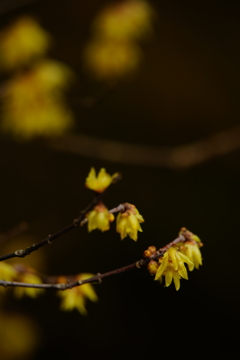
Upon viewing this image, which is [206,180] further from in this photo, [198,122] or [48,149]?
[48,149]

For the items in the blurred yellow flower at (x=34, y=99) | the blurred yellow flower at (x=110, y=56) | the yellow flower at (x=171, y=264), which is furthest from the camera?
the blurred yellow flower at (x=110, y=56)

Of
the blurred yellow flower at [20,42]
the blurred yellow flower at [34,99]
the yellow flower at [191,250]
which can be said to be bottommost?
the yellow flower at [191,250]

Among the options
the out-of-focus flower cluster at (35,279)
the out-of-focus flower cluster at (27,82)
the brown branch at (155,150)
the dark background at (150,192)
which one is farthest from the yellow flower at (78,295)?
the dark background at (150,192)

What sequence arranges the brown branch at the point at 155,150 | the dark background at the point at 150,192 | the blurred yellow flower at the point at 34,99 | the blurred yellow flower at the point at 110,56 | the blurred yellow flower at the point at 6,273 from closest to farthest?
the blurred yellow flower at the point at 6,273 < the blurred yellow flower at the point at 34,99 < the blurred yellow flower at the point at 110,56 < the brown branch at the point at 155,150 < the dark background at the point at 150,192

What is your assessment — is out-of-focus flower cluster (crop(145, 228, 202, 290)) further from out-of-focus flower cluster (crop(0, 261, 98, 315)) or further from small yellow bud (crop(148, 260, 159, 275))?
out-of-focus flower cluster (crop(0, 261, 98, 315))

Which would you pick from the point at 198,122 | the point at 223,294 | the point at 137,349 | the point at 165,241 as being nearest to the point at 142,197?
the point at 165,241

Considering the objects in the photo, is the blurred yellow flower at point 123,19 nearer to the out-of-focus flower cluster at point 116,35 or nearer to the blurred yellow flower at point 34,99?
the out-of-focus flower cluster at point 116,35

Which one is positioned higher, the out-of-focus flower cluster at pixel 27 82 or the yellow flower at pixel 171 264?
the out-of-focus flower cluster at pixel 27 82

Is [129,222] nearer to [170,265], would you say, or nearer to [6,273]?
[170,265]
